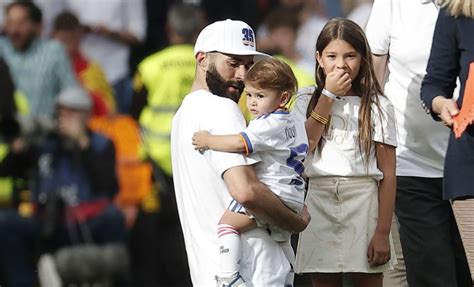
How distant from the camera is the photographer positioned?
9953mm

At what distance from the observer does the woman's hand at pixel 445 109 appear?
5406mm

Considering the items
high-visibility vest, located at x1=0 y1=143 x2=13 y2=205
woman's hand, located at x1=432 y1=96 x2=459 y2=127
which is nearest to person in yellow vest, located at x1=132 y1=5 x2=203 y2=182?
high-visibility vest, located at x1=0 y1=143 x2=13 y2=205

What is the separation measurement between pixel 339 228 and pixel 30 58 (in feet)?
15.8

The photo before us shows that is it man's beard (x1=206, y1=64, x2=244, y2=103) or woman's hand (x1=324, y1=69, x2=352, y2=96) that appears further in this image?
woman's hand (x1=324, y1=69, x2=352, y2=96)

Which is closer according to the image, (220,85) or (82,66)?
(220,85)

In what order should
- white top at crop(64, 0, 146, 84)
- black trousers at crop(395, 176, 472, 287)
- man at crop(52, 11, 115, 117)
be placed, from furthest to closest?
white top at crop(64, 0, 146, 84), man at crop(52, 11, 115, 117), black trousers at crop(395, 176, 472, 287)

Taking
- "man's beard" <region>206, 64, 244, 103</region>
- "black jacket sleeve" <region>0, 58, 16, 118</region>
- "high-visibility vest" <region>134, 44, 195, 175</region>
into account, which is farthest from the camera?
"high-visibility vest" <region>134, 44, 195, 175</region>

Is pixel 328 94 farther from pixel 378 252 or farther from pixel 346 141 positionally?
pixel 378 252

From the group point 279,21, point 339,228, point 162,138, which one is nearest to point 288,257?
point 339,228

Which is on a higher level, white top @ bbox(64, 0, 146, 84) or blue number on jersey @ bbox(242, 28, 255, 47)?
blue number on jersey @ bbox(242, 28, 255, 47)

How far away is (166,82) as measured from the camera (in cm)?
1006

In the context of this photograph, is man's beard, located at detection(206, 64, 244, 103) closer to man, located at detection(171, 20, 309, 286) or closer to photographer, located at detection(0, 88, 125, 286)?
man, located at detection(171, 20, 309, 286)

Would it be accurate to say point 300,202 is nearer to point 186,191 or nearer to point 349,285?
point 186,191

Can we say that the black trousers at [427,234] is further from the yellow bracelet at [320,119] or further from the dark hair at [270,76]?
the dark hair at [270,76]
